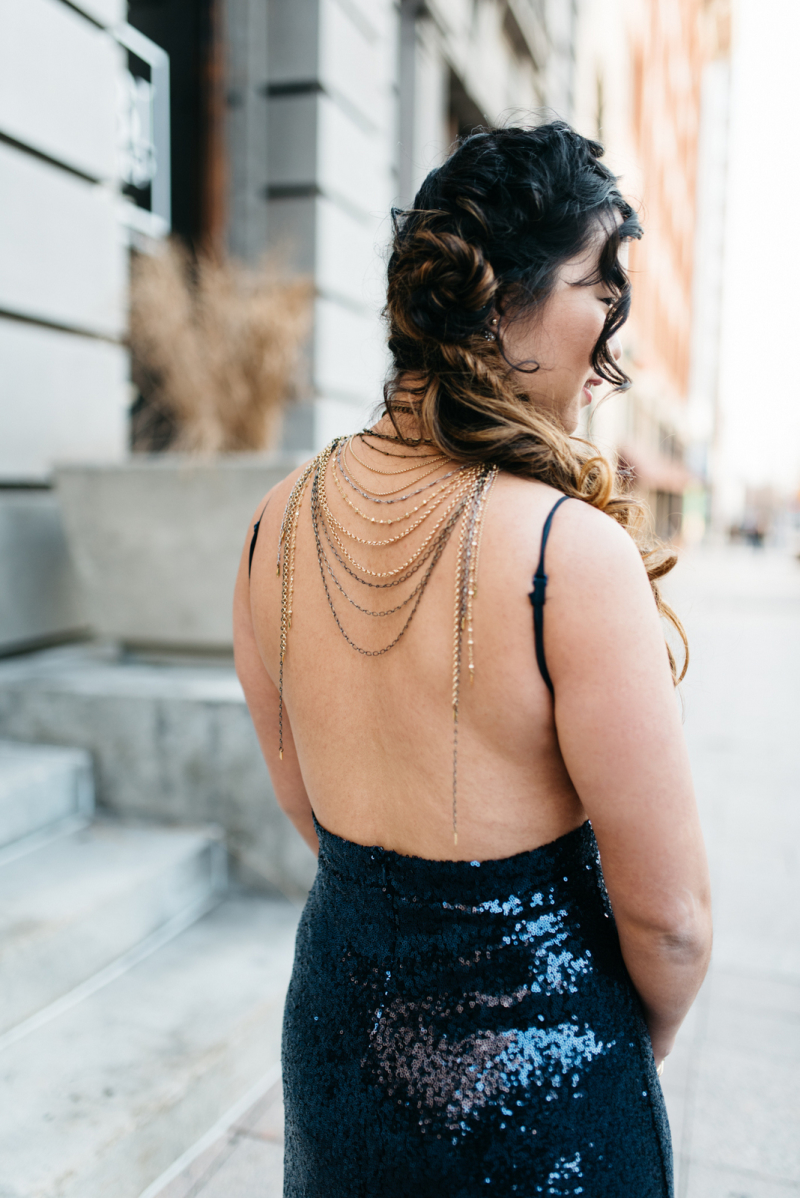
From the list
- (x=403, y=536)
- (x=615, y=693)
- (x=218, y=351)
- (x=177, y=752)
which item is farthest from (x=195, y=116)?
(x=615, y=693)

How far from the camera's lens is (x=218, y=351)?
4031 mm

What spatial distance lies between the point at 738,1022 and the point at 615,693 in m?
2.67

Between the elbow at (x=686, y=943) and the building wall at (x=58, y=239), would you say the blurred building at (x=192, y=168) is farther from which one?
the elbow at (x=686, y=943)

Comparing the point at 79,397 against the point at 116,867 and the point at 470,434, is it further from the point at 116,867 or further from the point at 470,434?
the point at 470,434

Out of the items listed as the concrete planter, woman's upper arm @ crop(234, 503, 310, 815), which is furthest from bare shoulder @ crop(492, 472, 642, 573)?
the concrete planter

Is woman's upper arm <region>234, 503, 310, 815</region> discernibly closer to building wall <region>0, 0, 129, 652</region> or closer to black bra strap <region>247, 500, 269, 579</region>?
black bra strap <region>247, 500, 269, 579</region>

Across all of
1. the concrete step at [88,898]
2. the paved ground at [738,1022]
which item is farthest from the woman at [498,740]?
the concrete step at [88,898]

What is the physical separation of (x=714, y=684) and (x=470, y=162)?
8.50m

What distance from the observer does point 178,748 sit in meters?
3.53

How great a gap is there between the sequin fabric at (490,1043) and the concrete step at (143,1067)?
51.6 inches

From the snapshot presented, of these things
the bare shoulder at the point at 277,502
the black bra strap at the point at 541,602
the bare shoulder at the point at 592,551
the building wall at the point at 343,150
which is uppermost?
the building wall at the point at 343,150

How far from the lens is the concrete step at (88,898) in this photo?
8.48ft

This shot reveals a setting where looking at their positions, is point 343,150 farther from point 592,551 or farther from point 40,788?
point 592,551

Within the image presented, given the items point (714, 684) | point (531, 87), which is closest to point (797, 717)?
point (714, 684)
